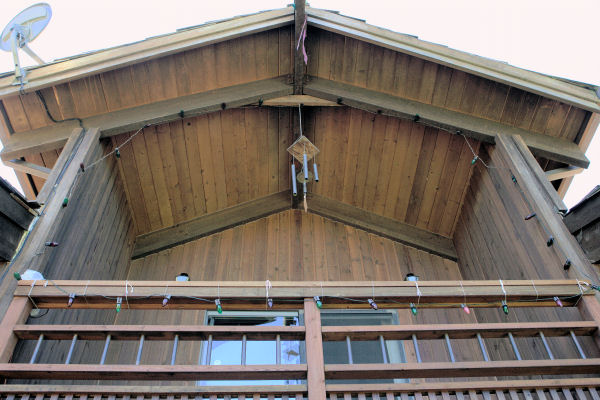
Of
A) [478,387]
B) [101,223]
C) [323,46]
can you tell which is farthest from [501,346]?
[101,223]

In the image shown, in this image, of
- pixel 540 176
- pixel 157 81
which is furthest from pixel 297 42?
pixel 540 176

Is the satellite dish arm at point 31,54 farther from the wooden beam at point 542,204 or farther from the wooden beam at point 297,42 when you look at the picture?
the wooden beam at point 542,204

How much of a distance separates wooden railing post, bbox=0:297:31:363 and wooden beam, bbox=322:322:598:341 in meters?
0.06

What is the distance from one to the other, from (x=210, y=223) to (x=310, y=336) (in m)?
2.90

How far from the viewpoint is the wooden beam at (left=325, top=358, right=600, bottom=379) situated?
8.46 feet

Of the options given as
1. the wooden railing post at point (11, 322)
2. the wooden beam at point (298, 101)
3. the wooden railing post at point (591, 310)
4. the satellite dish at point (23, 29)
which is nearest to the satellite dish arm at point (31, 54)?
the satellite dish at point (23, 29)

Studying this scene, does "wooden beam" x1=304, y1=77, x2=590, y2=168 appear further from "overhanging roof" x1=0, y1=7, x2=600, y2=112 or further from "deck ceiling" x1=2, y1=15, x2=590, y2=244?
"overhanging roof" x1=0, y1=7, x2=600, y2=112

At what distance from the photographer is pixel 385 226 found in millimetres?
5363

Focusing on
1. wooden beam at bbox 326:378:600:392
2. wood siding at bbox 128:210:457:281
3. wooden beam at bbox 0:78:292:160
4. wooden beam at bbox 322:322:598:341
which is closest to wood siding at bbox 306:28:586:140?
wooden beam at bbox 0:78:292:160

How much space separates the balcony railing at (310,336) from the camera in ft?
8.15

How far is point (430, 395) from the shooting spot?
8.31 feet

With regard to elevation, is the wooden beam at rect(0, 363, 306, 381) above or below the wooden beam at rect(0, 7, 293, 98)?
below

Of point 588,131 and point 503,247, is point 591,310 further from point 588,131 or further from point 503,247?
point 588,131

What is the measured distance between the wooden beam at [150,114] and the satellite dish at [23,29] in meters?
0.53
